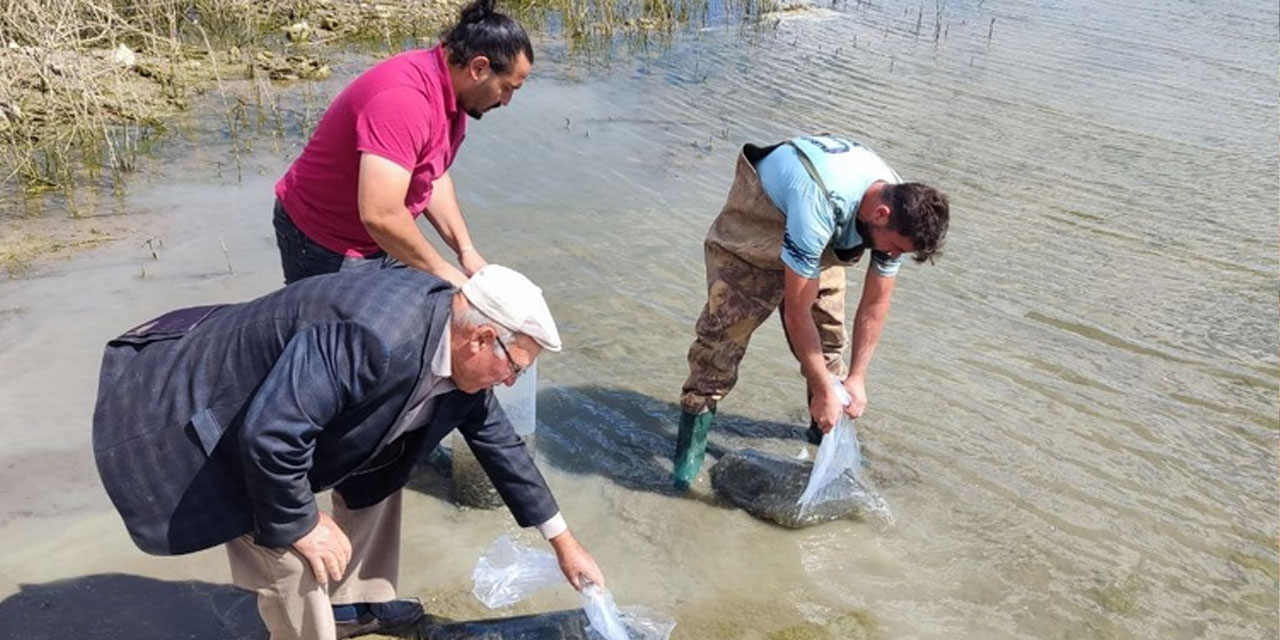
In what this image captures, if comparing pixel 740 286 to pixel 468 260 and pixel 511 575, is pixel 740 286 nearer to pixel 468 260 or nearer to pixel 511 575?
pixel 468 260

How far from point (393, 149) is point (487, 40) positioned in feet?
1.44

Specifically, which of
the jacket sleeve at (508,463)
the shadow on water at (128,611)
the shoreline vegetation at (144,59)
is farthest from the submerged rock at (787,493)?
the shoreline vegetation at (144,59)

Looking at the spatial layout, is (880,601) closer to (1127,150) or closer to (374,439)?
(374,439)

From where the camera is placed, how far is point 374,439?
233 cm

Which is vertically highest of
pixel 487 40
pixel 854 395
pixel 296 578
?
pixel 487 40

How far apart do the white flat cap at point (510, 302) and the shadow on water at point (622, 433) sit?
2072 mm

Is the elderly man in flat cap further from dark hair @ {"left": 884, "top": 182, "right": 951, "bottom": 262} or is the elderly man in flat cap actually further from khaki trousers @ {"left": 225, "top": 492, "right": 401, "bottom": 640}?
dark hair @ {"left": 884, "top": 182, "right": 951, "bottom": 262}

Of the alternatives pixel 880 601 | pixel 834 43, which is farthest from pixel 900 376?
pixel 834 43

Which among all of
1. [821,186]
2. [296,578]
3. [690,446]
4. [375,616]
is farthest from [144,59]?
[296,578]

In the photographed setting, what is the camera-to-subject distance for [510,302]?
2139 mm

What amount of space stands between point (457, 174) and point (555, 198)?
33.2 inches

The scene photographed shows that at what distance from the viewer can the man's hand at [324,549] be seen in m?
2.32

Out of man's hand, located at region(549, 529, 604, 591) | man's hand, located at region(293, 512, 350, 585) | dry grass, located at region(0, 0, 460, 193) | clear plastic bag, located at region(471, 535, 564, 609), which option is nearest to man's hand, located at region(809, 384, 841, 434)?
clear plastic bag, located at region(471, 535, 564, 609)

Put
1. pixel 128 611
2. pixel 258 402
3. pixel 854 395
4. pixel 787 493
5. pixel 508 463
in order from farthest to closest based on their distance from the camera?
pixel 787 493 → pixel 854 395 → pixel 128 611 → pixel 508 463 → pixel 258 402
